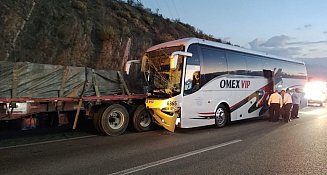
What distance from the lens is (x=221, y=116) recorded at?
43.8 feet

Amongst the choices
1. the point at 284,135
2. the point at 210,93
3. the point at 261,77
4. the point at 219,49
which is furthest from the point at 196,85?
the point at 261,77

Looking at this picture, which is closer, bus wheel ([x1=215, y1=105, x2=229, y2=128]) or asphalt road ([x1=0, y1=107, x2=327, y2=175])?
asphalt road ([x1=0, y1=107, x2=327, y2=175])

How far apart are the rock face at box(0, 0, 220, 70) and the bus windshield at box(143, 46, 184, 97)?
6.04 m

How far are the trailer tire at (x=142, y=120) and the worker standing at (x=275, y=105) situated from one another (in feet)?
21.0

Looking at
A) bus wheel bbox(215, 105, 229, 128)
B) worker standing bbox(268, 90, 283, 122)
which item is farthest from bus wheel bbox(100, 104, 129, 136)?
worker standing bbox(268, 90, 283, 122)

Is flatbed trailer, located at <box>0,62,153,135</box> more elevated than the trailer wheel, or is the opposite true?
flatbed trailer, located at <box>0,62,153,135</box>

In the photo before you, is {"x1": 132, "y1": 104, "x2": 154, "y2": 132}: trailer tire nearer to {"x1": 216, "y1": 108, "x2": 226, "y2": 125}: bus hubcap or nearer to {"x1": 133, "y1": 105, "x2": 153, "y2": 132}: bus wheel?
{"x1": 133, "y1": 105, "x2": 153, "y2": 132}: bus wheel

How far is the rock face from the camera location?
18156 millimetres

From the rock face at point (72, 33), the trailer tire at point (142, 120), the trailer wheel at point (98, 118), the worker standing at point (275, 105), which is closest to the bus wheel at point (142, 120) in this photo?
the trailer tire at point (142, 120)

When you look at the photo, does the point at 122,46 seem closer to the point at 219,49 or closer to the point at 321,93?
the point at 219,49

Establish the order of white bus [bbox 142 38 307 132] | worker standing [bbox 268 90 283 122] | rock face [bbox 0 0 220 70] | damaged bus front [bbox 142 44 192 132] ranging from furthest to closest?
rock face [bbox 0 0 220 70] → worker standing [bbox 268 90 283 122] → white bus [bbox 142 38 307 132] → damaged bus front [bbox 142 44 192 132]

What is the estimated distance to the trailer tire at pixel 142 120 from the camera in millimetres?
11617

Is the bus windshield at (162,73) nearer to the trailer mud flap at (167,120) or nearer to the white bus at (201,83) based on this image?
the white bus at (201,83)

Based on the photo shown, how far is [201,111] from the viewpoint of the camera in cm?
1220
